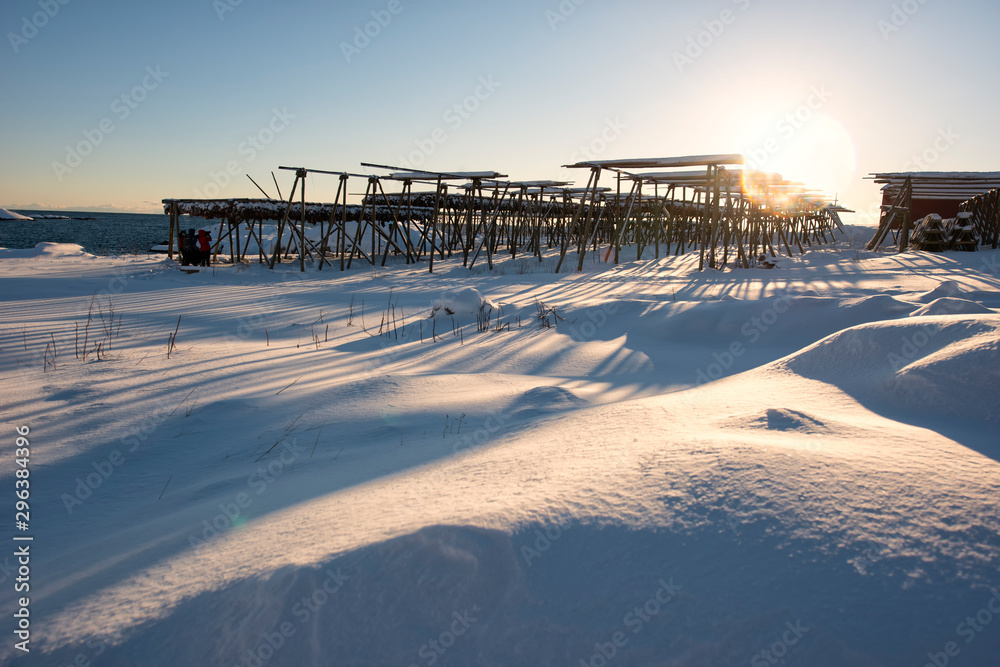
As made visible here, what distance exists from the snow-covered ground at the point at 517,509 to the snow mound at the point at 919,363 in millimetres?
14

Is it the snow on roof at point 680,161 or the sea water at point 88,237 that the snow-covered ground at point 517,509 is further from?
the sea water at point 88,237

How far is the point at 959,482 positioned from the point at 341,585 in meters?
1.74

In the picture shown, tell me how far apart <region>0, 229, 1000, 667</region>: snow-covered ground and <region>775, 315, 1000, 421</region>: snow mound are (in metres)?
0.01

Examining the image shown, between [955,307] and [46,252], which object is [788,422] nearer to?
[955,307]

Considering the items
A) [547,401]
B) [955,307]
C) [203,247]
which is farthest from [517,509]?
[203,247]

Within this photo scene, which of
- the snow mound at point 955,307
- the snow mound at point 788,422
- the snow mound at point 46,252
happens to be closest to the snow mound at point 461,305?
the snow mound at point 955,307

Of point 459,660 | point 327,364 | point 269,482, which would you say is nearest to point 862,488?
point 459,660

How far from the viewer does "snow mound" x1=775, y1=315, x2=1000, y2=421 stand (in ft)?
7.52

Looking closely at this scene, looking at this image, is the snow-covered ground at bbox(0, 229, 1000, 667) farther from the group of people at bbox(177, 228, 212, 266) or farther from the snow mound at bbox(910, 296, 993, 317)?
the group of people at bbox(177, 228, 212, 266)

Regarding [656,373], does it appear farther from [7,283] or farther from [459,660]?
A: [7,283]

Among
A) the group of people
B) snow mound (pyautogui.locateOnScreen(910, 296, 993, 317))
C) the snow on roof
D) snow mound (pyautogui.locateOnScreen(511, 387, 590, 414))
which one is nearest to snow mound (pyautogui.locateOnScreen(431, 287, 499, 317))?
snow mound (pyautogui.locateOnScreen(511, 387, 590, 414))

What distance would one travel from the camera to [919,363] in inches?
101

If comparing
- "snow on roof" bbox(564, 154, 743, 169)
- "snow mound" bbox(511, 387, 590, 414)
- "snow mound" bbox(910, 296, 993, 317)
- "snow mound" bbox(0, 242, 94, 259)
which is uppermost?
"snow on roof" bbox(564, 154, 743, 169)

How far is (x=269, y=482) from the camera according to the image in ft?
7.61
